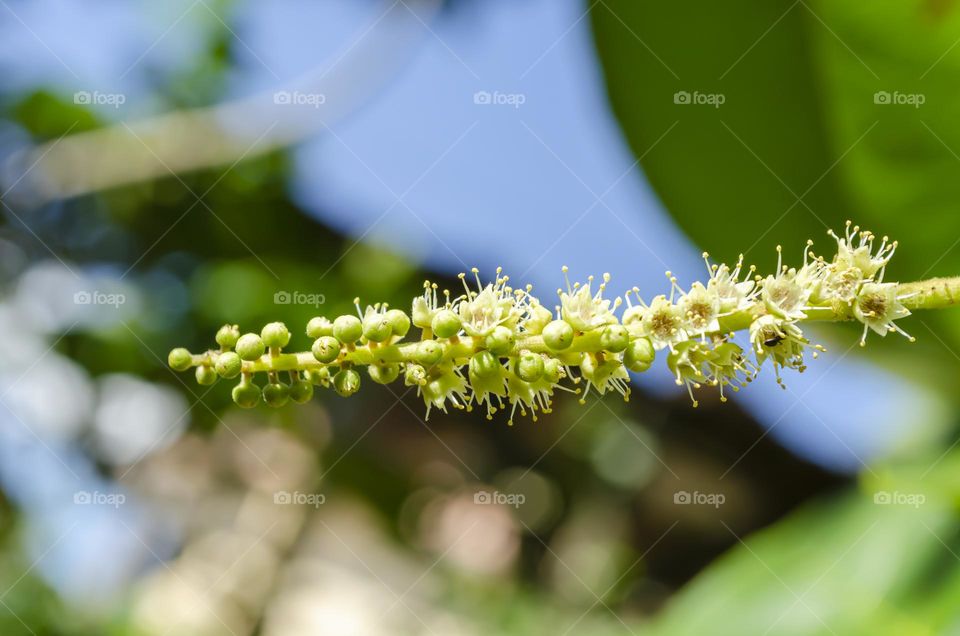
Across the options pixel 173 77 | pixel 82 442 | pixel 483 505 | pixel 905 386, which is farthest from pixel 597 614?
pixel 173 77

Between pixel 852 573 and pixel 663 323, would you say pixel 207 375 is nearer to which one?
pixel 663 323

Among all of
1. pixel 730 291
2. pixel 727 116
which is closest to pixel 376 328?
pixel 730 291

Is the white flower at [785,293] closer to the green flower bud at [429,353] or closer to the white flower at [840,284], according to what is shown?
A: the white flower at [840,284]

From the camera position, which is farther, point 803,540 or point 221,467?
point 221,467

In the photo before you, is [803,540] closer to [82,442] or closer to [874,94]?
[874,94]

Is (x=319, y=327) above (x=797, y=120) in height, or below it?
below

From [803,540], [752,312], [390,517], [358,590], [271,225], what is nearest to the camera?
[752,312]

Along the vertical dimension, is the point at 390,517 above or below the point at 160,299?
below

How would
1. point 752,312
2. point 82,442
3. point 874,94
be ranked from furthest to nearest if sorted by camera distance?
1. point 82,442
2. point 874,94
3. point 752,312

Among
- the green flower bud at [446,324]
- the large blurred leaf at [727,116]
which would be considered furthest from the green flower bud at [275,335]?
the large blurred leaf at [727,116]
